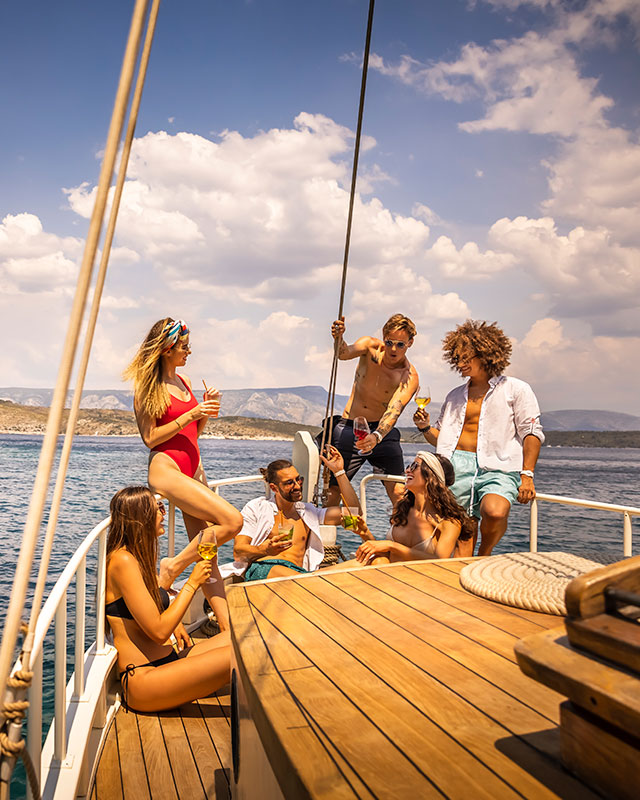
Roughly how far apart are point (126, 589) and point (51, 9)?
3381 cm

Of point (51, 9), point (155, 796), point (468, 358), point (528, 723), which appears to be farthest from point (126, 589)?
point (51, 9)

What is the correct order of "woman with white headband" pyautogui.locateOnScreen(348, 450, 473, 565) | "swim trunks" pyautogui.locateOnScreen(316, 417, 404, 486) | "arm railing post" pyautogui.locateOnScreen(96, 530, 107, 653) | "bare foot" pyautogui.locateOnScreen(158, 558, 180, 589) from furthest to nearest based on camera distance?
"swim trunks" pyautogui.locateOnScreen(316, 417, 404, 486) → "woman with white headband" pyautogui.locateOnScreen(348, 450, 473, 565) → "bare foot" pyautogui.locateOnScreen(158, 558, 180, 589) → "arm railing post" pyautogui.locateOnScreen(96, 530, 107, 653)

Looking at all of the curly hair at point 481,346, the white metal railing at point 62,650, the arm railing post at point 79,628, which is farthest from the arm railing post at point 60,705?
the curly hair at point 481,346

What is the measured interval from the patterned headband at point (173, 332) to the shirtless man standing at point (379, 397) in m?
1.37

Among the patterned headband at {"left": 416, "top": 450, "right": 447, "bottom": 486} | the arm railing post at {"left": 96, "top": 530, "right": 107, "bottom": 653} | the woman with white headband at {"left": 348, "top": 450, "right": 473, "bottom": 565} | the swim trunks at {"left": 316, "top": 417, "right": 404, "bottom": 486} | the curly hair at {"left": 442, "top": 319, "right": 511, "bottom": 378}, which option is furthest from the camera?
the swim trunks at {"left": 316, "top": 417, "right": 404, "bottom": 486}

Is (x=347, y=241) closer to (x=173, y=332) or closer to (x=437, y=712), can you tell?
(x=173, y=332)

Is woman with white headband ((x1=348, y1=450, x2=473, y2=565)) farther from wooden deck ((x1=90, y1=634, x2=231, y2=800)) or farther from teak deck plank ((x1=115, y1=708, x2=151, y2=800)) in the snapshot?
teak deck plank ((x1=115, y1=708, x2=151, y2=800))

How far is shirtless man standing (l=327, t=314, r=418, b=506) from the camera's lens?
13.8 feet

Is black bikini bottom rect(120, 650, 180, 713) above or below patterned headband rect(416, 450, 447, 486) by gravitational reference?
below

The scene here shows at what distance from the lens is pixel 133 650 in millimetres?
2447

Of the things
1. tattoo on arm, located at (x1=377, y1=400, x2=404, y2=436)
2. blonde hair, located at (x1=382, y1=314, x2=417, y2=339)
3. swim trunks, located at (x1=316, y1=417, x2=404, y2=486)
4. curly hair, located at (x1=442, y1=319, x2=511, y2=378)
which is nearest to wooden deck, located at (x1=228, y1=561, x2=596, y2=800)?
curly hair, located at (x1=442, y1=319, x2=511, y2=378)

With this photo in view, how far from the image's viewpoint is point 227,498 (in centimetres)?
2495

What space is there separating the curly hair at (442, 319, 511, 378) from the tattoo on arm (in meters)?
0.71

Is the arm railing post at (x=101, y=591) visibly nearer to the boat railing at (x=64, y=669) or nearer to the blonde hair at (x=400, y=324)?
the boat railing at (x=64, y=669)
